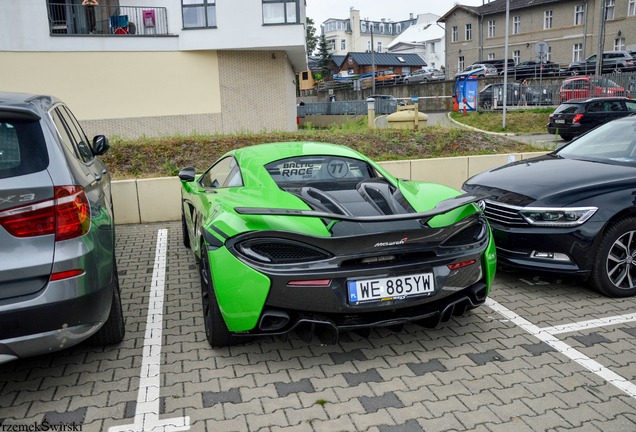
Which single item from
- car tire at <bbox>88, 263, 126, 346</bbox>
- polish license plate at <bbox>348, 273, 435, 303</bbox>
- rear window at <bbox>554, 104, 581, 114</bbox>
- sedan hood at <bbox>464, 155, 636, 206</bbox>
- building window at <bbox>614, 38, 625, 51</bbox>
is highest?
building window at <bbox>614, 38, 625, 51</bbox>

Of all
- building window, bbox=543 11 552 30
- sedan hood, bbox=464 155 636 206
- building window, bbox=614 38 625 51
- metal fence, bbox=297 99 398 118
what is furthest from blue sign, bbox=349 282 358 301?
building window, bbox=543 11 552 30

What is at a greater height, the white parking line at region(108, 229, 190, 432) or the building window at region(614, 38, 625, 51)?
the building window at region(614, 38, 625, 51)

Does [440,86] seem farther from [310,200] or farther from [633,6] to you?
[310,200]

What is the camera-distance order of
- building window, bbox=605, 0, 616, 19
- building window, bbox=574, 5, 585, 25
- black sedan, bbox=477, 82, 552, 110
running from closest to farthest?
black sedan, bbox=477, 82, 552, 110, building window, bbox=605, 0, 616, 19, building window, bbox=574, 5, 585, 25

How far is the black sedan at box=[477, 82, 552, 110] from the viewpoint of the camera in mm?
28938

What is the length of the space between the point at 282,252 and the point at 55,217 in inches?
50.4

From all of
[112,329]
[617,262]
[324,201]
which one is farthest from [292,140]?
[112,329]

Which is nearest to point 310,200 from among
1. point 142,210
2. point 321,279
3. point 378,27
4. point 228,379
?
point 321,279

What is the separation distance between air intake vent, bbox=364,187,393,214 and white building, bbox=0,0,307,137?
742 inches

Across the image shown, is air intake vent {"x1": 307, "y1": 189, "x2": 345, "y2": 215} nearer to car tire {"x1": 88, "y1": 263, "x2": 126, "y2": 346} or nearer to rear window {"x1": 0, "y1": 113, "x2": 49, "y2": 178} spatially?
car tire {"x1": 88, "y1": 263, "x2": 126, "y2": 346}

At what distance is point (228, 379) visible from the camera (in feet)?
11.0

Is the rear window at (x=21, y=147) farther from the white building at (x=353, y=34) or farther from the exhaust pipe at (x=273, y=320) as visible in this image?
the white building at (x=353, y=34)

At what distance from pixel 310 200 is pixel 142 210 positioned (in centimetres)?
525

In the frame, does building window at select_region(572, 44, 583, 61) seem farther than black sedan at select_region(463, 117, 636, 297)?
Yes
